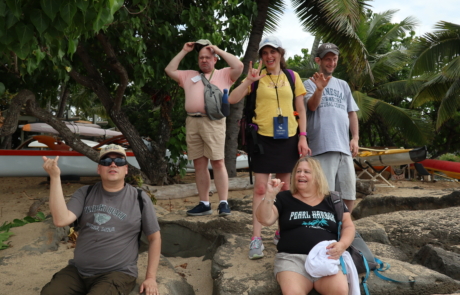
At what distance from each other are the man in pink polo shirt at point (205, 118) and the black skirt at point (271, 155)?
0.79 metres

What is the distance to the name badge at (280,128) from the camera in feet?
12.3

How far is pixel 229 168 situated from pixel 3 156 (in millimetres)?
5403

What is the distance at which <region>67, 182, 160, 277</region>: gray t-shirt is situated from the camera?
2.97 meters

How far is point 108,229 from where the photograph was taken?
9.86 feet

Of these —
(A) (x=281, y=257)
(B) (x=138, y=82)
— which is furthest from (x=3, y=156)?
(A) (x=281, y=257)

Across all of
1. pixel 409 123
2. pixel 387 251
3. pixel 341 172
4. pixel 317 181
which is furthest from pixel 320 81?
pixel 409 123

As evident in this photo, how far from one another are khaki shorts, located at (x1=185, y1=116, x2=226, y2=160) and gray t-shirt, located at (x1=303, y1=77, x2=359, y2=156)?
0.99m

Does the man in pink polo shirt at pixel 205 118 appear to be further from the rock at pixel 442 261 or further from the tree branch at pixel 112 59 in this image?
the tree branch at pixel 112 59

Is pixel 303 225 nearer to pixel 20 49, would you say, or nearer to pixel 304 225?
pixel 304 225

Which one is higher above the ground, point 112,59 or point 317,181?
point 112,59

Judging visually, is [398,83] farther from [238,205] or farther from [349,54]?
[238,205]

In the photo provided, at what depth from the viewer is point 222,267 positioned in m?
3.50

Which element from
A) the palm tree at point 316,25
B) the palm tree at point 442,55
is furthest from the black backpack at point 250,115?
the palm tree at point 442,55

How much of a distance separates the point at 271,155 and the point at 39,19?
211 centimetres
